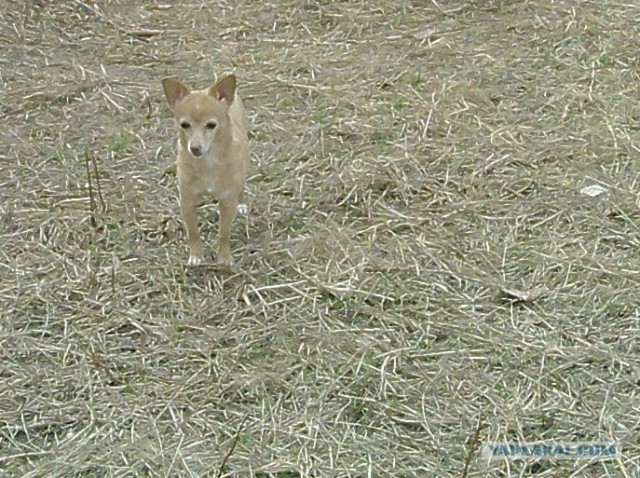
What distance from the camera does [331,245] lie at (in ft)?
14.5

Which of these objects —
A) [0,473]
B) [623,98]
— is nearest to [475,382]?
[0,473]

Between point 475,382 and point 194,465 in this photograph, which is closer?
point 194,465

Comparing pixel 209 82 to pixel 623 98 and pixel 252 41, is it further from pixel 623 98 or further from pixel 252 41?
pixel 623 98

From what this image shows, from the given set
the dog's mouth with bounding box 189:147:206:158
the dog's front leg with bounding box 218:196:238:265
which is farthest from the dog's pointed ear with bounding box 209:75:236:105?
the dog's front leg with bounding box 218:196:238:265

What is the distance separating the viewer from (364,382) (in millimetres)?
3701

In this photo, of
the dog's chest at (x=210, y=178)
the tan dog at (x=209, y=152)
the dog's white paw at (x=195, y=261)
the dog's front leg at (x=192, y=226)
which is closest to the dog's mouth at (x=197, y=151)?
the tan dog at (x=209, y=152)

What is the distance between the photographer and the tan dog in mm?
3961

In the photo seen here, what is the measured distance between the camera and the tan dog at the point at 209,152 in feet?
13.0

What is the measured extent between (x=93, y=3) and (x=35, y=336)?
3075mm

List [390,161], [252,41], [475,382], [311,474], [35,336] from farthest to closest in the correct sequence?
[252,41], [390,161], [35,336], [475,382], [311,474]

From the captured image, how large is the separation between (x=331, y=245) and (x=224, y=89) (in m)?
0.78

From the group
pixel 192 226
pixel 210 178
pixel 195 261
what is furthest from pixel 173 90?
pixel 195 261

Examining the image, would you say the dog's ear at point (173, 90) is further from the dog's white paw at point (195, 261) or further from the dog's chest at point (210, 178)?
the dog's white paw at point (195, 261)

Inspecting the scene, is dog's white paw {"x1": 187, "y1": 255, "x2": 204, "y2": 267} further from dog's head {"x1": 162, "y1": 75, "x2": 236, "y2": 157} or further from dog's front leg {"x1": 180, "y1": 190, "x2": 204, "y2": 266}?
dog's head {"x1": 162, "y1": 75, "x2": 236, "y2": 157}
